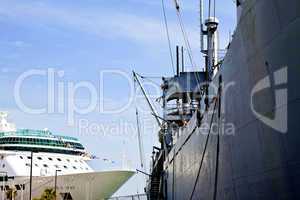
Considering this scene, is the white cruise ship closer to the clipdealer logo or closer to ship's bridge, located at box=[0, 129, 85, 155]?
ship's bridge, located at box=[0, 129, 85, 155]

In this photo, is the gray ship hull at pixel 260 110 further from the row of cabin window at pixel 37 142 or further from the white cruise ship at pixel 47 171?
the row of cabin window at pixel 37 142

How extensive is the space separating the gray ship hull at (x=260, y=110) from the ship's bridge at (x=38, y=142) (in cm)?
3923

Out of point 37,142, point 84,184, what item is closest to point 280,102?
point 84,184

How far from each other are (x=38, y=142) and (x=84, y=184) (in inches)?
247

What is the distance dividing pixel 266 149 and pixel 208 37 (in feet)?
55.3

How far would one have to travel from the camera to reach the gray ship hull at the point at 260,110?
7.87 meters

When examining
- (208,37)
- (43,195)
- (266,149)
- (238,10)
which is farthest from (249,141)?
(43,195)

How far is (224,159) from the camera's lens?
40.0ft

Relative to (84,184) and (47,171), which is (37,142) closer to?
(47,171)

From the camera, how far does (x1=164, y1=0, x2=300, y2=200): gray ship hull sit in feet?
25.8

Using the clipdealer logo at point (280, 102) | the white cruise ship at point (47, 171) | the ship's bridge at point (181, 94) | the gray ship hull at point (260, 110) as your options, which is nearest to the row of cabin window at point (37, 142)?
the white cruise ship at point (47, 171)

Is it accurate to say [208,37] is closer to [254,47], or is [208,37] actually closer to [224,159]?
[224,159]

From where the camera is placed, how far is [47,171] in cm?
4978

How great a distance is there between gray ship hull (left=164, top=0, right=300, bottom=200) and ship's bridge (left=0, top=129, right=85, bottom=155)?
3923cm
